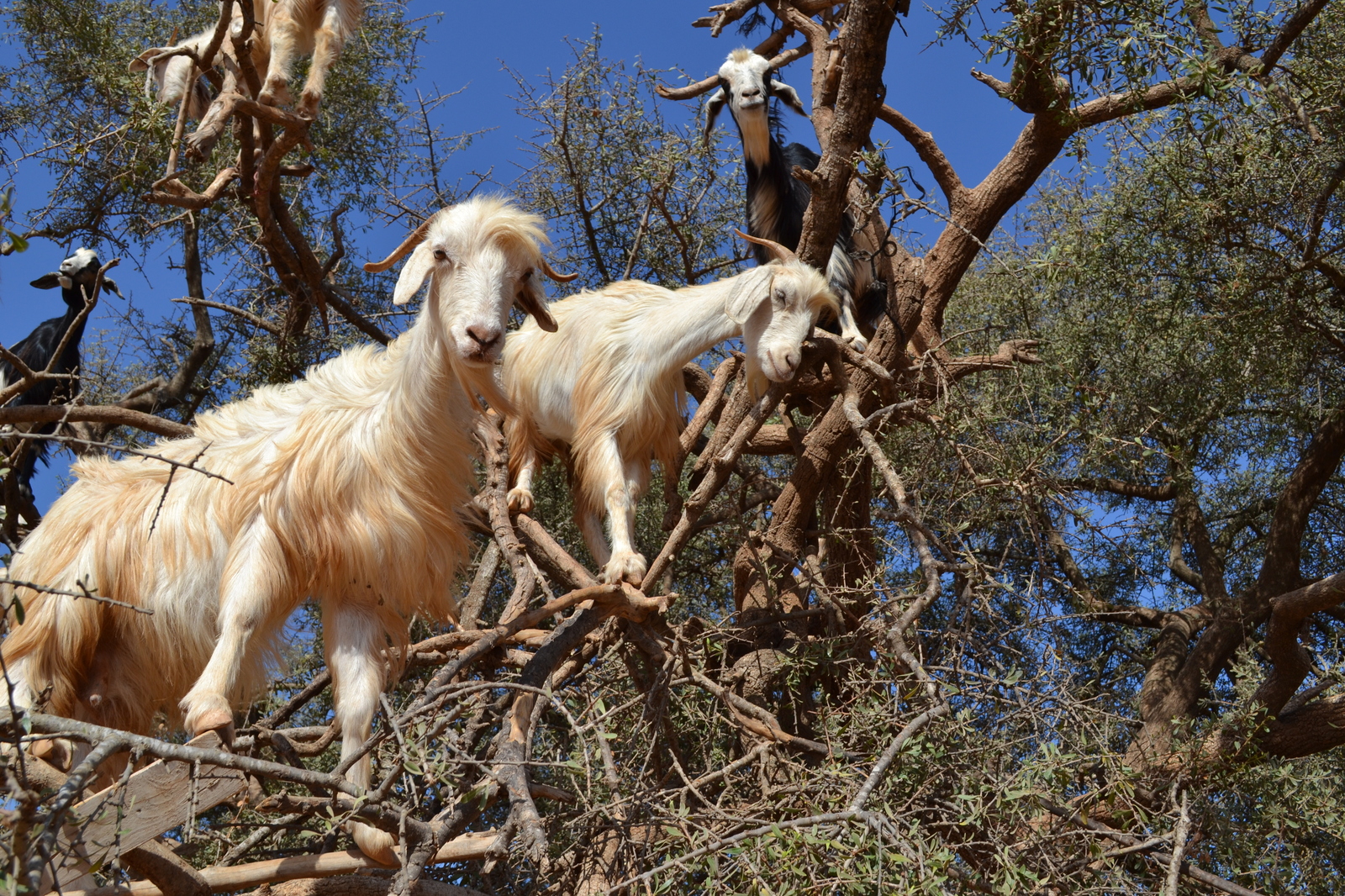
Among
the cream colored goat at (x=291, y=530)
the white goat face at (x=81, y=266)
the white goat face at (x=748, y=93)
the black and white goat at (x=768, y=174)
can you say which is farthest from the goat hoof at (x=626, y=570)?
the white goat face at (x=81, y=266)

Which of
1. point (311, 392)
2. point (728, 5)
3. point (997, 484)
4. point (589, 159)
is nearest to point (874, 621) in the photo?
point (997, 484)

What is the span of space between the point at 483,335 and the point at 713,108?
390cm

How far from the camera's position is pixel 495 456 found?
4637 mm

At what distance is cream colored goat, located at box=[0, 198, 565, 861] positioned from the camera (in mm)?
3350

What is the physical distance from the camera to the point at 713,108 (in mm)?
6746

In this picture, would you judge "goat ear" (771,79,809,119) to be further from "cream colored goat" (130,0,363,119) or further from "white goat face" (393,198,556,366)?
"white goat face" (393,198,556,366)

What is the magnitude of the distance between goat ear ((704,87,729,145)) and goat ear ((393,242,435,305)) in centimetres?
357

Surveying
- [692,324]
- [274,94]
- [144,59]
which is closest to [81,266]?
[144,59]

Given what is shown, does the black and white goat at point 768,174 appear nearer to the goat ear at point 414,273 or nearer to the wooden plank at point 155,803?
the goat ear at point 414,273

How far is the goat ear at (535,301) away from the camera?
388cm

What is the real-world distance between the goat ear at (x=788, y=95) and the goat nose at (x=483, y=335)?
162 inches

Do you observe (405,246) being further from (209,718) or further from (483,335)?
(209,718)

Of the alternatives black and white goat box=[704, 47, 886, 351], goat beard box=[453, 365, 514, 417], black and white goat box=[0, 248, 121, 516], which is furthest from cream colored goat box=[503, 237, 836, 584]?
black and white goat box=[0, 248, 121, 516]

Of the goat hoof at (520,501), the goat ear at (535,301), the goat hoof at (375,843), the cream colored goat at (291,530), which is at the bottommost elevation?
the goat hoof at (375,843)
